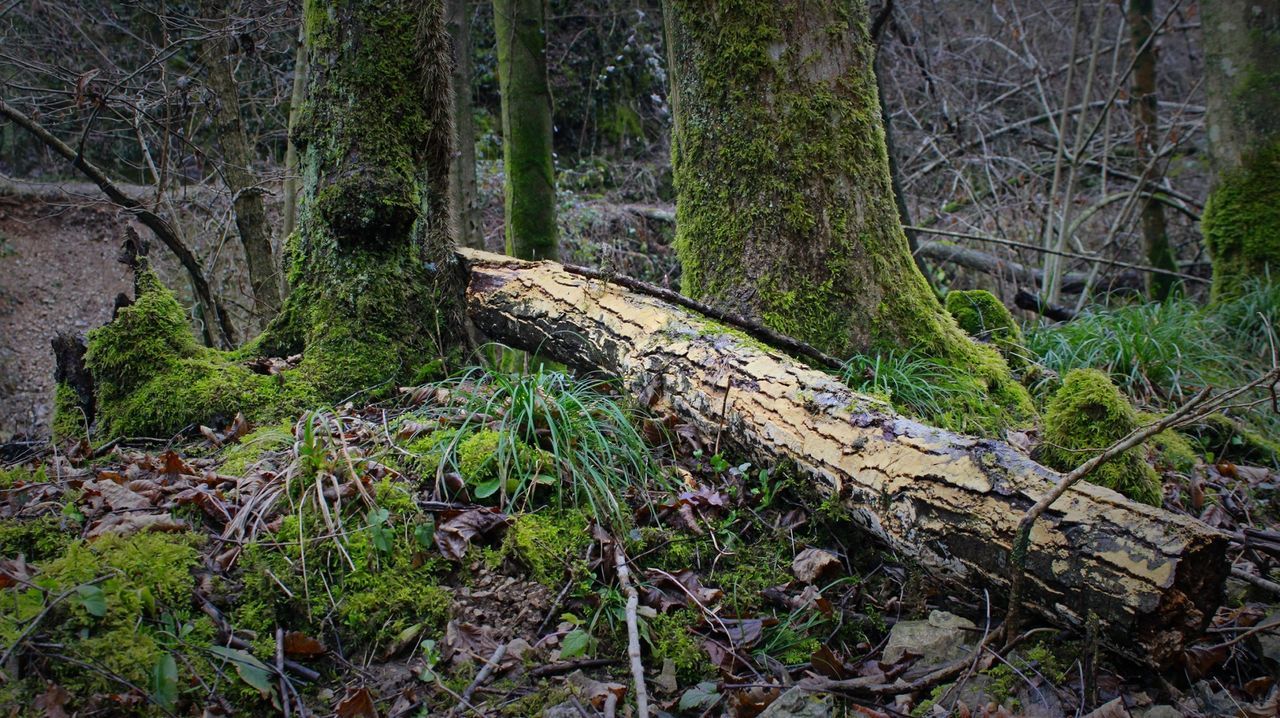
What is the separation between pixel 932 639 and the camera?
2467 millimetres

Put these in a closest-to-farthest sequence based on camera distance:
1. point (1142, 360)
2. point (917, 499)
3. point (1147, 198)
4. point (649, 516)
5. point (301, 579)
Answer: point (301, 579), point (917, 499), point (649, 516), point (1142, 360), point (1147, 198)

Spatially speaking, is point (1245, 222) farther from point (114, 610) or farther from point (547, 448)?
point (114, 610)

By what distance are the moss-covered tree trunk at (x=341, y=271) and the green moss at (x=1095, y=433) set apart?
10.6 feet

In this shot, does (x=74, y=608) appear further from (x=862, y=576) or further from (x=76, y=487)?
(x=862, y=576)

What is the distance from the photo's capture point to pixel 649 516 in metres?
3.02

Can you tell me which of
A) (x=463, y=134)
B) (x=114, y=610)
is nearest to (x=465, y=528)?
(x=114, y=610)

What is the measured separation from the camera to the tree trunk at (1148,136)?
27.4 feet

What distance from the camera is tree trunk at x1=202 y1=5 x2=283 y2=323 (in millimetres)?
7355

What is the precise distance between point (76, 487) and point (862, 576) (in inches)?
121

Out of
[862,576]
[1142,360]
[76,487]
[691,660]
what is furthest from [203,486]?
[1142,360]

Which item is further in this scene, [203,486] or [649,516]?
[649,516]

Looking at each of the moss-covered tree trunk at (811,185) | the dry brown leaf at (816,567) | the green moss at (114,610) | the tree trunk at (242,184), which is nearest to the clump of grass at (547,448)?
the dry brown leaf at (816,567)

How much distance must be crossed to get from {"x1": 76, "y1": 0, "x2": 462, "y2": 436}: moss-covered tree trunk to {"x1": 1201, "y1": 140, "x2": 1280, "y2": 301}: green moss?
21.8ft

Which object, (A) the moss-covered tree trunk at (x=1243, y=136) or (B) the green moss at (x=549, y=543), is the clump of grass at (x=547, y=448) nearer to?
(B) the green moss at (x=549, y=543)
